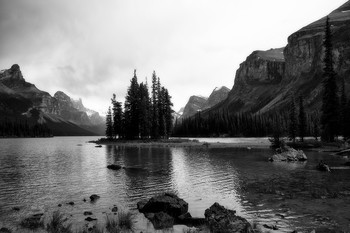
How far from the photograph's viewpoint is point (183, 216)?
56.7ft

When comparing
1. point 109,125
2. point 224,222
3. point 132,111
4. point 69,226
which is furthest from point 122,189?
point 109,125

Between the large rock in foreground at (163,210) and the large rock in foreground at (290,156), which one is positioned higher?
the large rock in foreground at (290,156)

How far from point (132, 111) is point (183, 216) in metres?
89.4

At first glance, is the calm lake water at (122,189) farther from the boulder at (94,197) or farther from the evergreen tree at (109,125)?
the evergreen tree at (109,125)

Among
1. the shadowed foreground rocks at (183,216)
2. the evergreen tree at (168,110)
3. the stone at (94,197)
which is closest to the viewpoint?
the shadowed foreground rocks at (183,216)

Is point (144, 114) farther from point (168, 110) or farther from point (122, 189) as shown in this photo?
point (122, 189)

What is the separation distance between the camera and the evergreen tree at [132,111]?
103375 mm

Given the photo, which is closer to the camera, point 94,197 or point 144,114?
point 94,197

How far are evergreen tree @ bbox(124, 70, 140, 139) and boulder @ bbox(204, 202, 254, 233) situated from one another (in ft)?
288

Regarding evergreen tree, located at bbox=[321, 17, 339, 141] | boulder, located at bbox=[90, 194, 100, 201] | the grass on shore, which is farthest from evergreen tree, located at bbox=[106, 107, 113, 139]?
the grass on shore

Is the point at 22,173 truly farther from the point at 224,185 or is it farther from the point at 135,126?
the point at 135,126

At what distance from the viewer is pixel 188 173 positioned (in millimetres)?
35312

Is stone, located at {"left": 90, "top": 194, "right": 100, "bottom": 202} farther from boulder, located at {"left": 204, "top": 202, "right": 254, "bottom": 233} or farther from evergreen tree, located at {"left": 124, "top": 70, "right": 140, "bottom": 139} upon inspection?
evergreen tree, located at {"left": 124, "top": 70, "right": 140, "bottom": 139}

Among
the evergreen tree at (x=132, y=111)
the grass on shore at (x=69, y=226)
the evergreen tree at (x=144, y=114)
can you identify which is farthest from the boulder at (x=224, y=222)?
the evergreen tree at (x=132, y=111)
